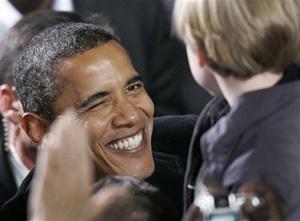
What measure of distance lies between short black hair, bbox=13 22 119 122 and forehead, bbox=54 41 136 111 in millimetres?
14

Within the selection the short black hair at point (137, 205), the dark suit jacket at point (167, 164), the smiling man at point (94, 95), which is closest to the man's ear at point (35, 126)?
the smiling man at point (94, 95)

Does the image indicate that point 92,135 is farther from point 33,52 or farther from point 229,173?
point 229,173

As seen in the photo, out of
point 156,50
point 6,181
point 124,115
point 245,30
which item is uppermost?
point 245,30

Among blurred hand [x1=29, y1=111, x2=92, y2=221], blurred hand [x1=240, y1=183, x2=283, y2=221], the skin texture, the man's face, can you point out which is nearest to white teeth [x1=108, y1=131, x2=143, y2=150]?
the man's face

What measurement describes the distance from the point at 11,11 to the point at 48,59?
1089mm

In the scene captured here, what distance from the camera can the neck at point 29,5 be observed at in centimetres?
330

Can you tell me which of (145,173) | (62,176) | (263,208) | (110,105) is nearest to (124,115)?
(110,105)

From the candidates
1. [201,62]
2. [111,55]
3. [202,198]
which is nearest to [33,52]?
[111,55]

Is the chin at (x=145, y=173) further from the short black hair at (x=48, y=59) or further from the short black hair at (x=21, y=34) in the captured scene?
the short black hair at (x=21, y=34)

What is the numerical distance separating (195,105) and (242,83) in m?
1.58

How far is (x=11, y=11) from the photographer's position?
10.8 feet

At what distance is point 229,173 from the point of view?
5.63 feet

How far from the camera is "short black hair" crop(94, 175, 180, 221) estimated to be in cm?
164

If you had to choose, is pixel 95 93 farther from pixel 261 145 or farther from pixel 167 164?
pixel 261 145
